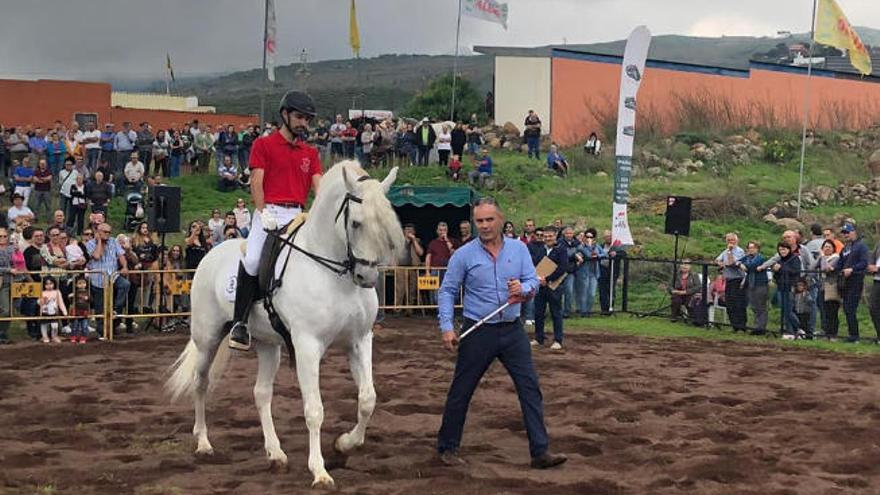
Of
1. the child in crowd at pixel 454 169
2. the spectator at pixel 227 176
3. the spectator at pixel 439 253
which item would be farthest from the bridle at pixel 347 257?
the child in crowd at pixel 454 169

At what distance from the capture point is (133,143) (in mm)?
27906

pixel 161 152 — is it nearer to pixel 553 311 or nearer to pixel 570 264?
pixel 570 264

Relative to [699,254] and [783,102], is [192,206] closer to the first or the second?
[699,254]

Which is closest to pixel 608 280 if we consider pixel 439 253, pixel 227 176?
pixel 439 253

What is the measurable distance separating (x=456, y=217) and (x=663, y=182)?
11993mm

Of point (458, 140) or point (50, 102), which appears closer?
point (458, 140)

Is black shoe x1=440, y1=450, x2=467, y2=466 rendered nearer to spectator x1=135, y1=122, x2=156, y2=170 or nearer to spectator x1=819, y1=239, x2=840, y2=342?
spectator x1=819, y1=239, x2=840, y2=342

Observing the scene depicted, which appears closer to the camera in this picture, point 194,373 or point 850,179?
point 194,373

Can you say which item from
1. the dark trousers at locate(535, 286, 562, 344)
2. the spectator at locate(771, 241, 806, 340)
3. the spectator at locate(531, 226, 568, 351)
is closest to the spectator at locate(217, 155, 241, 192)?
the spectator at locate(531, 226, 568, 351)

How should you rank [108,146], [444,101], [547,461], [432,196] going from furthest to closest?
[444,101] < [108,146] < [432,196] < [547,461]

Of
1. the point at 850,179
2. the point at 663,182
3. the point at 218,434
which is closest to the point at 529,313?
the point at 218,434

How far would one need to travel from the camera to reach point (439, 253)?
70.1 feet

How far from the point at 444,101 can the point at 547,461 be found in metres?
51.2

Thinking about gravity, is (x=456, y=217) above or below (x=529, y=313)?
above
